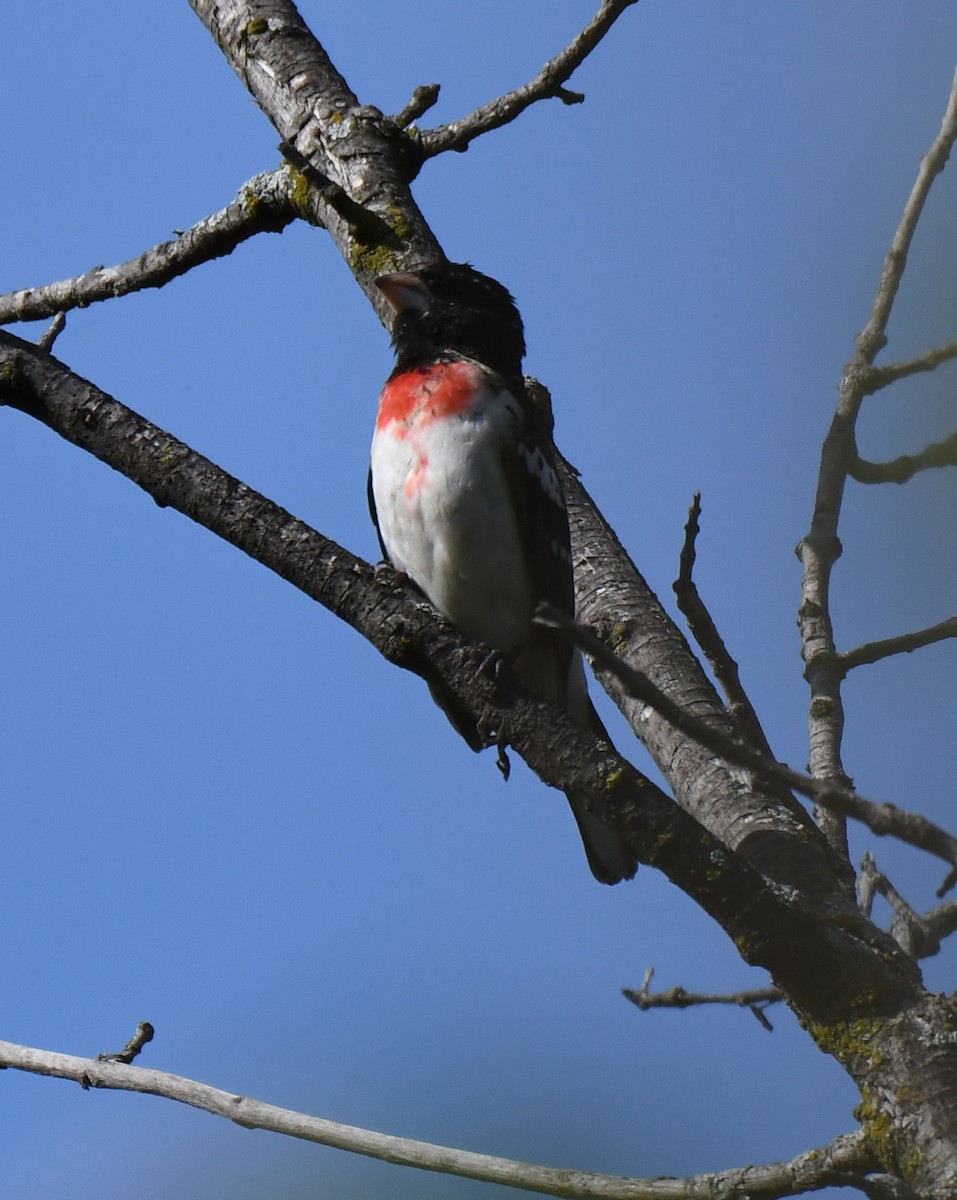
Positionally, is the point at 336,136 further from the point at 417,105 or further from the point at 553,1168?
the point at 553,1168

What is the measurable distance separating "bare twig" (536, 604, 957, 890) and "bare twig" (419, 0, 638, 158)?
10.6ft

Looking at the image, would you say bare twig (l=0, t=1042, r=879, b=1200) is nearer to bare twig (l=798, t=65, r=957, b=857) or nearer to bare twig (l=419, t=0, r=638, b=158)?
bare twig (l=798, t=65, r=957, b=857)

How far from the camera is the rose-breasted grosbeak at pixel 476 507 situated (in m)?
4.36

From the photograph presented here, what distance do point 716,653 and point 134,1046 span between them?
→ 5.94ft

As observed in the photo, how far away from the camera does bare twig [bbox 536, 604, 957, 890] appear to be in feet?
5.66

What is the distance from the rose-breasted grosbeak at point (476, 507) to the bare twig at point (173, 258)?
0.52 meters

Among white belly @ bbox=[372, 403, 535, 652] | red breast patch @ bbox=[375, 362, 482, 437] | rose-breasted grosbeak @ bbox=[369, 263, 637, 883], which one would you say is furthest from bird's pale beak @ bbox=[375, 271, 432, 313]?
white belly @ bbox=[372, 403, 535, 652]

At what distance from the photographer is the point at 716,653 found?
3641 millimetres

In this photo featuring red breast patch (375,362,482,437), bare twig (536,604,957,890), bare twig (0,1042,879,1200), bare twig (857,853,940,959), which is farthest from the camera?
red breast patch (375,362,482,437)

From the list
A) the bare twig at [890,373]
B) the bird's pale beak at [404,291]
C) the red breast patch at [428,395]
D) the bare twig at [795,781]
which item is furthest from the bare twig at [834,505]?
the bare twig at [795,781]

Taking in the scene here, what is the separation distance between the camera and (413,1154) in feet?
7.75

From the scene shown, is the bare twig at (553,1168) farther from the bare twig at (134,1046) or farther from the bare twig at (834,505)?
the bare twig at (834,505)

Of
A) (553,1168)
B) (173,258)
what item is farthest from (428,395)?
(553,1168)

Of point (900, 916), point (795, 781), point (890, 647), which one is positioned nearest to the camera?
point (795, 781)
